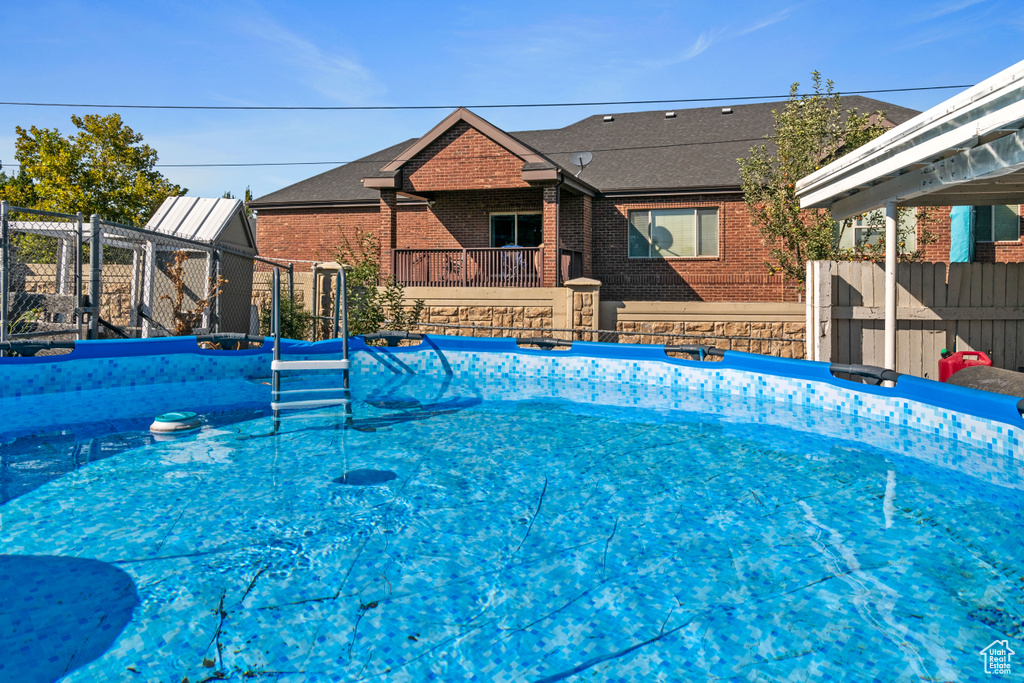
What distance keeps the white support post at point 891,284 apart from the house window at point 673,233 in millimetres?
10443

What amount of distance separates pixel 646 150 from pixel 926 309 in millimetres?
13472

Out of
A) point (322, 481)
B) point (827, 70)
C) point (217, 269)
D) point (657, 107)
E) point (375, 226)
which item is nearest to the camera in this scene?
point (322, 481)

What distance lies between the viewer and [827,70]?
1419cm

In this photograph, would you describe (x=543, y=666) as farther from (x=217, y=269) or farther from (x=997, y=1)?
(x=997, y=1)

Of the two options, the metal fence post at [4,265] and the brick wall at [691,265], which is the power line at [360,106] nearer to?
the brick wall at [691,265]

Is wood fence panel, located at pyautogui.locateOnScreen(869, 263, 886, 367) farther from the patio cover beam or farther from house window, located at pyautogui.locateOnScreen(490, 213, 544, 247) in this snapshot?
house window, located at pyautogui.locateOnScreen(490, 213, 544, 247)

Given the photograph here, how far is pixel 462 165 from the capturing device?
55.7ft

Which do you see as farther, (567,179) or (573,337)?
(567,179)

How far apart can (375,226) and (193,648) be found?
1873 centimetres

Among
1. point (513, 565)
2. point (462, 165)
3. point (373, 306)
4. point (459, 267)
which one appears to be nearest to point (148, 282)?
point (373, 306)

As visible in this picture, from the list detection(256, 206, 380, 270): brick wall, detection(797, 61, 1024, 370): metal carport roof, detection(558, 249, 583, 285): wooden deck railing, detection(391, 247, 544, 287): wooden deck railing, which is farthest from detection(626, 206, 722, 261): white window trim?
detection(797, 61, 1024, 370): metal carport roof

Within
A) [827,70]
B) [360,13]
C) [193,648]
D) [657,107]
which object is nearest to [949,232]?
[827,70]

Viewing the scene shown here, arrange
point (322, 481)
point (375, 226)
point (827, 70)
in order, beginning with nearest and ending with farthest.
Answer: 1. point (322, 481)
2. point (827, 70)
3. point (375, 226)

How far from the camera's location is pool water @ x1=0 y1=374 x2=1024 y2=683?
2822 millimetres
